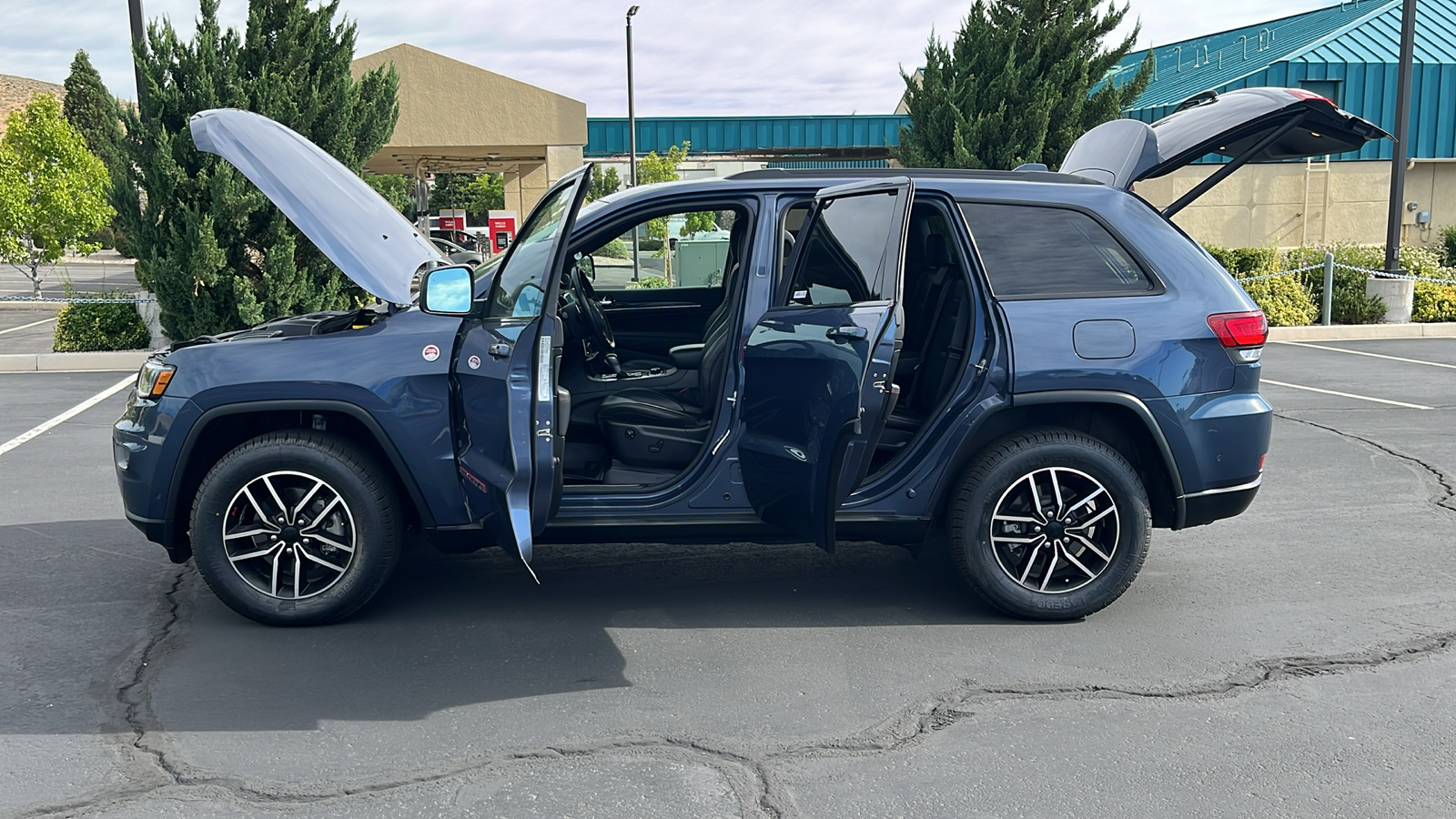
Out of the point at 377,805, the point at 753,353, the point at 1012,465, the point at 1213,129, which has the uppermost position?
the point at 1213,129

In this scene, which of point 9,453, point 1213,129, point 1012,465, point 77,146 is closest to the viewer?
point 1012,465

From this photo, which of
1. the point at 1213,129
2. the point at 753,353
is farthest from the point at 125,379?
the point at 1213,129

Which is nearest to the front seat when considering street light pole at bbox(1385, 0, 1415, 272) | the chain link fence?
the chain link fence

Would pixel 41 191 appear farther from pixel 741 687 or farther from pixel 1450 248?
pixel 1450 248

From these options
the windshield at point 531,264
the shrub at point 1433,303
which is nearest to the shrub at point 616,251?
the windshield at point 531,264

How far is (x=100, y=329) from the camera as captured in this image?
14336mm

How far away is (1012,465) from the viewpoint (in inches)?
185

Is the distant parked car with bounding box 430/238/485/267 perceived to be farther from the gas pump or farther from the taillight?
the gas pump

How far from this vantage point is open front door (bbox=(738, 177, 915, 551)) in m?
4.18

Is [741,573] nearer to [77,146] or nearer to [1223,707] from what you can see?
[1223,707]

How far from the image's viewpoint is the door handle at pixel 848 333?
416 centimetres

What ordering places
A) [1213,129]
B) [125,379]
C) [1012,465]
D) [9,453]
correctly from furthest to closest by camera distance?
[125,379] → [9,453] → [1213,129] → [1012,465]

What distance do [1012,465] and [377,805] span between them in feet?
8.66

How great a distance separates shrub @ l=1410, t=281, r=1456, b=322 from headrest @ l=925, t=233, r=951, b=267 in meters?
14.9
